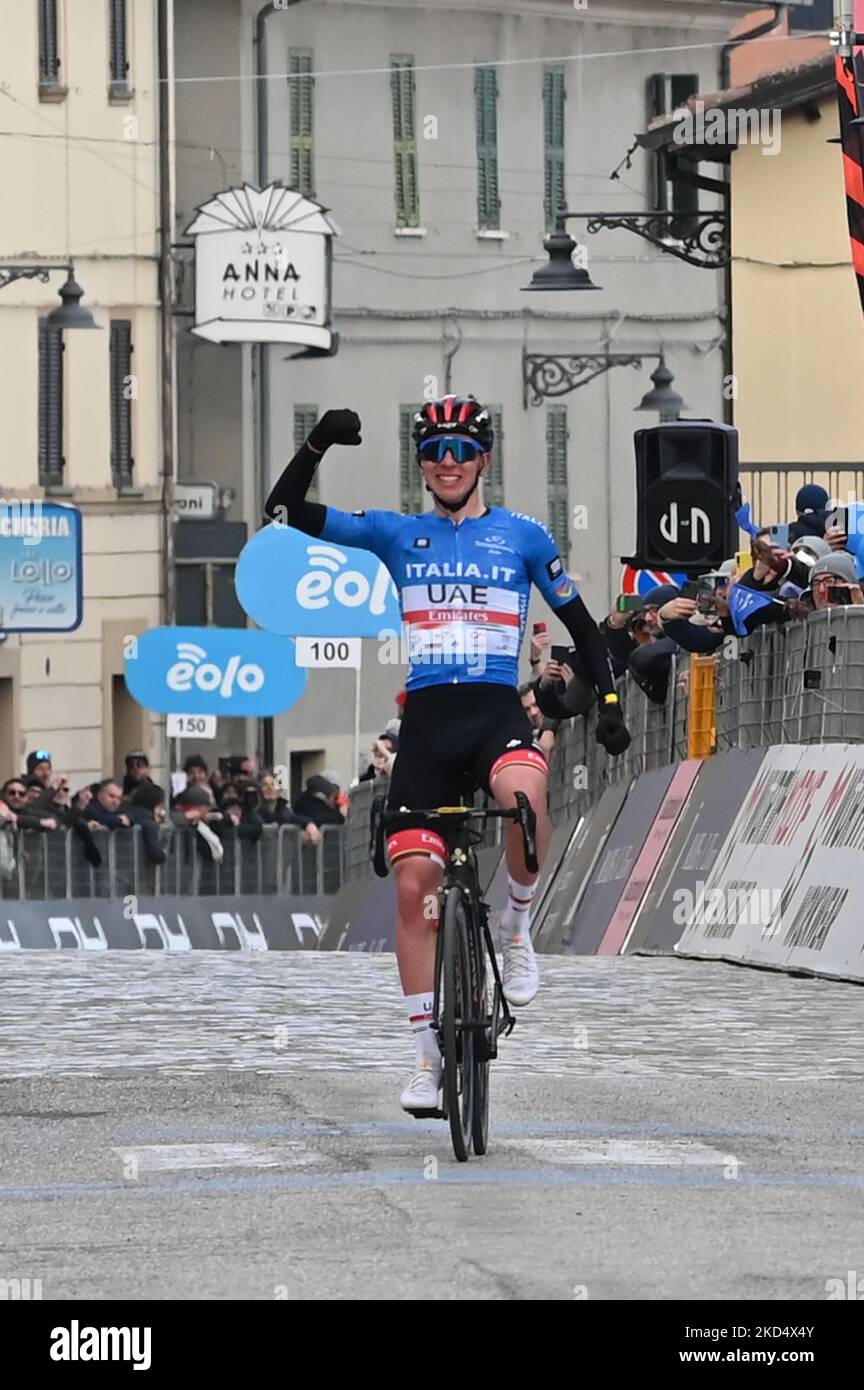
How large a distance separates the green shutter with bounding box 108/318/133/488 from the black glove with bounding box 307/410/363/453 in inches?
1479

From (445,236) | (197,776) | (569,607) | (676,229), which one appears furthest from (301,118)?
(569,607)

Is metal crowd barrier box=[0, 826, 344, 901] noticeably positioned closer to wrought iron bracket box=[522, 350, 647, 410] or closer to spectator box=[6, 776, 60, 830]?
spectator box=[6, 776, 60, 830]

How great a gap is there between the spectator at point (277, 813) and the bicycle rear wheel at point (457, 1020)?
2197cm

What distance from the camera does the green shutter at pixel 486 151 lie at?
163 ft

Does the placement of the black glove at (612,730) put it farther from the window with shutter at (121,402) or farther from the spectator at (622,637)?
the window with shutter at (121,402)

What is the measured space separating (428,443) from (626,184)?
40.9 metres

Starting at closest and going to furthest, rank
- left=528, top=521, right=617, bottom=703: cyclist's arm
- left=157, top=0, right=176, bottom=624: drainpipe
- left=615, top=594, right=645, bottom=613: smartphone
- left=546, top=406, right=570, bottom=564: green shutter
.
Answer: left=528, top=521, right=617, bottom=703: cyclist's arm, left=615, top=594, right=645, bottom=613: smartphone, left=157, top=0, right=176, bottom=624: drainpipe, left=546, top=406, right=570, bottom=564: green shutter

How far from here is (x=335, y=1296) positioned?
7055 mm

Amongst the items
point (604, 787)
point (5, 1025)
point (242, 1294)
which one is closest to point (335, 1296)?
point (242, 1294)

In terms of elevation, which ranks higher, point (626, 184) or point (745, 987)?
point (626, 184)

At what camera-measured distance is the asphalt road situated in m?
7.45

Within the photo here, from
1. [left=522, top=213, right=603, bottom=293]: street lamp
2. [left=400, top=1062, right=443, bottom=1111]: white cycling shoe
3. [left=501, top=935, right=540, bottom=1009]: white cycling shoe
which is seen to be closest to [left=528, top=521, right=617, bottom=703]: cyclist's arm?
[left=501, top=935, right=540, bottom=1009]: white cycling shoe

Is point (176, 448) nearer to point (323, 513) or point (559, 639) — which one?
point (559, 639)

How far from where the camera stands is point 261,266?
44125 mm
